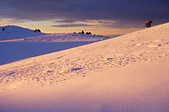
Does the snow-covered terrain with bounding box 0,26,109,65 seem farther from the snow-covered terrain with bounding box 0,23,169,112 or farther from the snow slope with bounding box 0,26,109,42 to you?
the snow-covered terrain with bounding box 0,23,169,112

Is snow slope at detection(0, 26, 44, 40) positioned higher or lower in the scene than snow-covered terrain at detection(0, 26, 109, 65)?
higher

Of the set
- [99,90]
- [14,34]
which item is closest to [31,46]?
[14,34]

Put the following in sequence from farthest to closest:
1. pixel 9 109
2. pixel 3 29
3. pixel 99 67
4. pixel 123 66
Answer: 1. pixel 3 29
2. pixel 99 67
3. pixel 123 66
4. pixel 9 109

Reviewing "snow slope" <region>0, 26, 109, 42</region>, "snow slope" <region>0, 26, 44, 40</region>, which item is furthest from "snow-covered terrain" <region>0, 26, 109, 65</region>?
"snow slope" <region>0, 26, 44, 40</region>

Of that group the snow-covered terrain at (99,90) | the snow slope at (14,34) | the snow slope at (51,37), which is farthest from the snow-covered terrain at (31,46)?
the snow-covered terrain at (99,90)

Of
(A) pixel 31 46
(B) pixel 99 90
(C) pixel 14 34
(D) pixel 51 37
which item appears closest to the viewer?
(B) pixel 99 90

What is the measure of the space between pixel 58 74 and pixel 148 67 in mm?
2495

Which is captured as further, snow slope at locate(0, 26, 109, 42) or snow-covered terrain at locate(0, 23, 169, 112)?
snow slope at locate(0, 26, 109, 42)

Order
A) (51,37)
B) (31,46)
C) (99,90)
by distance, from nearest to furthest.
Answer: (99,90) → (31,46) → (51,37)

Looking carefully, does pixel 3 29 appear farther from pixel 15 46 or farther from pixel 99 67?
pixel 99 67

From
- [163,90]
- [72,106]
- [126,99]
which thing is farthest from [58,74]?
[163,90]

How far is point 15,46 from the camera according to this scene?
55.7 feet

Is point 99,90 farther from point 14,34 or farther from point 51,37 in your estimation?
point 14,34

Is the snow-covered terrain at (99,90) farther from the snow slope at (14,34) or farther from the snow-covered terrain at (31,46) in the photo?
the snow slope at (14,34)
